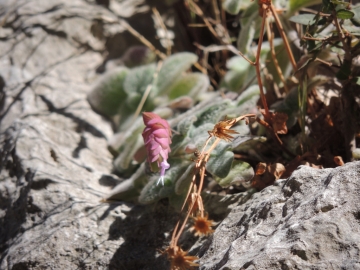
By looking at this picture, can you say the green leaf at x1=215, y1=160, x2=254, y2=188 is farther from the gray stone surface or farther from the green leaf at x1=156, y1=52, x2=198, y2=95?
the green leaf at x1=156, y1=52, x2=198, y2=95

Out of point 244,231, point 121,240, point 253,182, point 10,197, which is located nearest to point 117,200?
point 121,240

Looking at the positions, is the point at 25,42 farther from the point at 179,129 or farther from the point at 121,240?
the point at 121,240

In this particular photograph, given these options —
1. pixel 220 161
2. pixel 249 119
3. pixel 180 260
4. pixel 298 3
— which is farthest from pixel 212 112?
pixel 180 260

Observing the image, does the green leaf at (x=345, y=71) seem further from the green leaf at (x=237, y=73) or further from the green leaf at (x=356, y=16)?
the green leaf at (x=237, y=73)

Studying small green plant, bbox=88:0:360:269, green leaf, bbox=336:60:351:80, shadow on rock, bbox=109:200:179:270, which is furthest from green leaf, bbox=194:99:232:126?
green leaf, bbox=336:60:351:80

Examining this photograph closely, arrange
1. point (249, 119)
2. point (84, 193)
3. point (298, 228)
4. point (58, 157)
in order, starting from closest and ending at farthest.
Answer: point (298, 228) → point (249, 119) → point (84, 193) → point (58, 157)

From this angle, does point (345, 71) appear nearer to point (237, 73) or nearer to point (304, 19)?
point (304, 19)

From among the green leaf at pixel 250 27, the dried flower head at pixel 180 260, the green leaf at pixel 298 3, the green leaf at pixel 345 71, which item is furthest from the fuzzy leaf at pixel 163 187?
the green leaf at pixel 298 3
